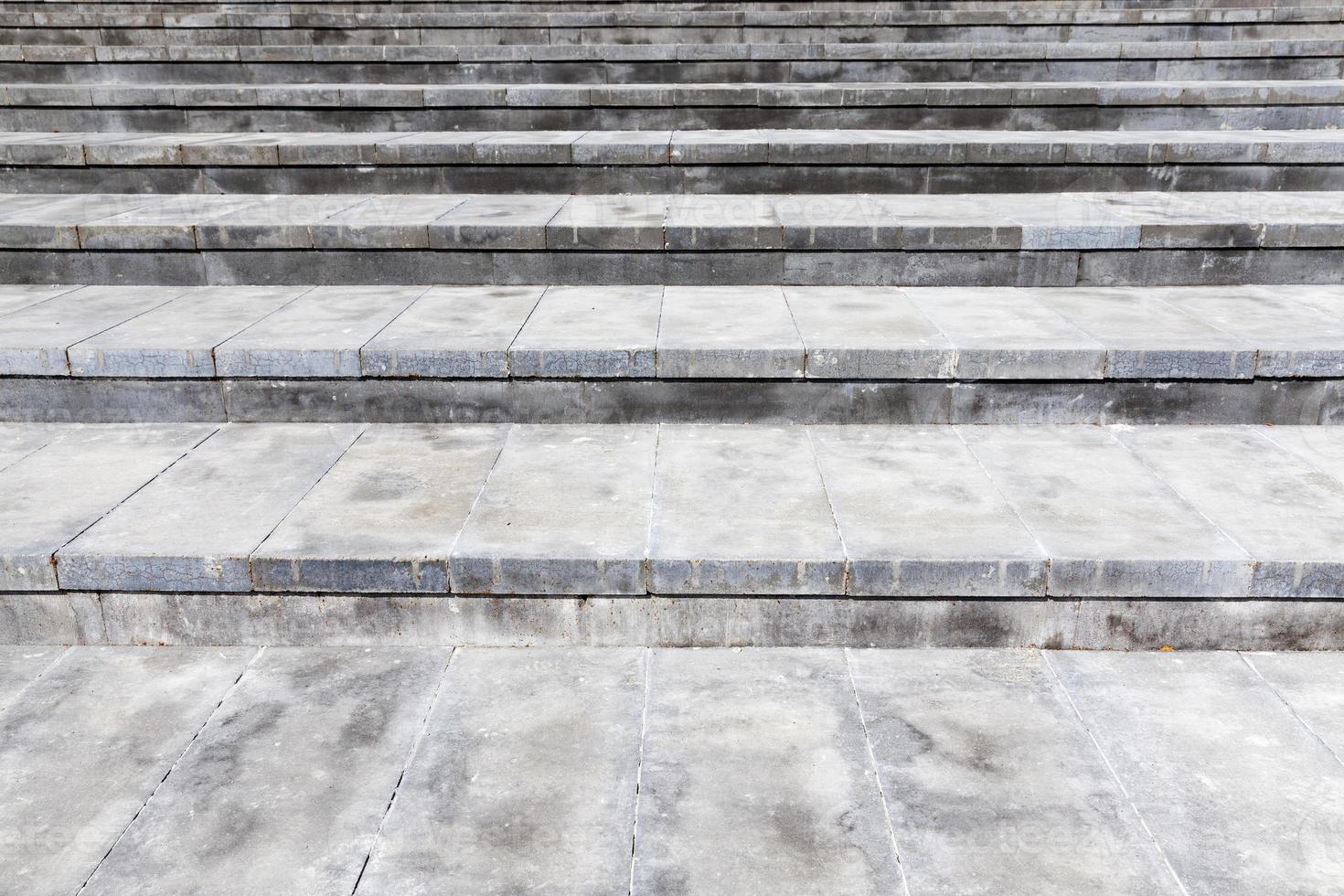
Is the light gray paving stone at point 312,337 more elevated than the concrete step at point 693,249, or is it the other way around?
the concrete step at point 693,249

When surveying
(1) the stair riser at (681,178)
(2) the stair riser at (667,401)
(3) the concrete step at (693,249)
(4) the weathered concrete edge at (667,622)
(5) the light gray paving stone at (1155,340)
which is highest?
(1) the stair riser at (681,178)

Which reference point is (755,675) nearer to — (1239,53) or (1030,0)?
(1239,53)

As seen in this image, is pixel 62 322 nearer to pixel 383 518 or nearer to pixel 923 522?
pixel 383 518

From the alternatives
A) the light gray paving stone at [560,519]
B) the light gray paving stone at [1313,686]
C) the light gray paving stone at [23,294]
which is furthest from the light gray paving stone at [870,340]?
the light gray paving stone at [23,294]

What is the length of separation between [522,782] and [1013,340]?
2.89 metres

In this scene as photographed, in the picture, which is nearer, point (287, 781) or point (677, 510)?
point (287, 781)

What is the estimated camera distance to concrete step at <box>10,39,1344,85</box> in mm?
8344

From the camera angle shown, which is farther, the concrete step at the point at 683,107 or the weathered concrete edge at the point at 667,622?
the concrete step at the point at 683,107

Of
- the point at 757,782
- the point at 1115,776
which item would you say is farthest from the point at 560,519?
the point at 1115,776

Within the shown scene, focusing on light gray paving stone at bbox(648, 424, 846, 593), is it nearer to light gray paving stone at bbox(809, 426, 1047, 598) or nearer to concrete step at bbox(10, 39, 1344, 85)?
light gray paving stone at bbox(809, 426, 1047, 598)

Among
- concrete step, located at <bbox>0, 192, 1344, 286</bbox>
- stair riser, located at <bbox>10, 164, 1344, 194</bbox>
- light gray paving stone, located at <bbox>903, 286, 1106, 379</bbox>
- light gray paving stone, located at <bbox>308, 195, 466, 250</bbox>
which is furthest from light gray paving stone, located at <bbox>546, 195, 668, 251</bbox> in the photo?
light gray paving stone, located at <bbox>903, 286, 1106, 379</bbox>

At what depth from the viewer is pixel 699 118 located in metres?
7.61

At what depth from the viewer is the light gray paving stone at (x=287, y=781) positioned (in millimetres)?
2283

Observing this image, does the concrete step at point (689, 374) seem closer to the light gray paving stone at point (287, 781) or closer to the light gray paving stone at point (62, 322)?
the light gray paving stone at point (62, 322)
